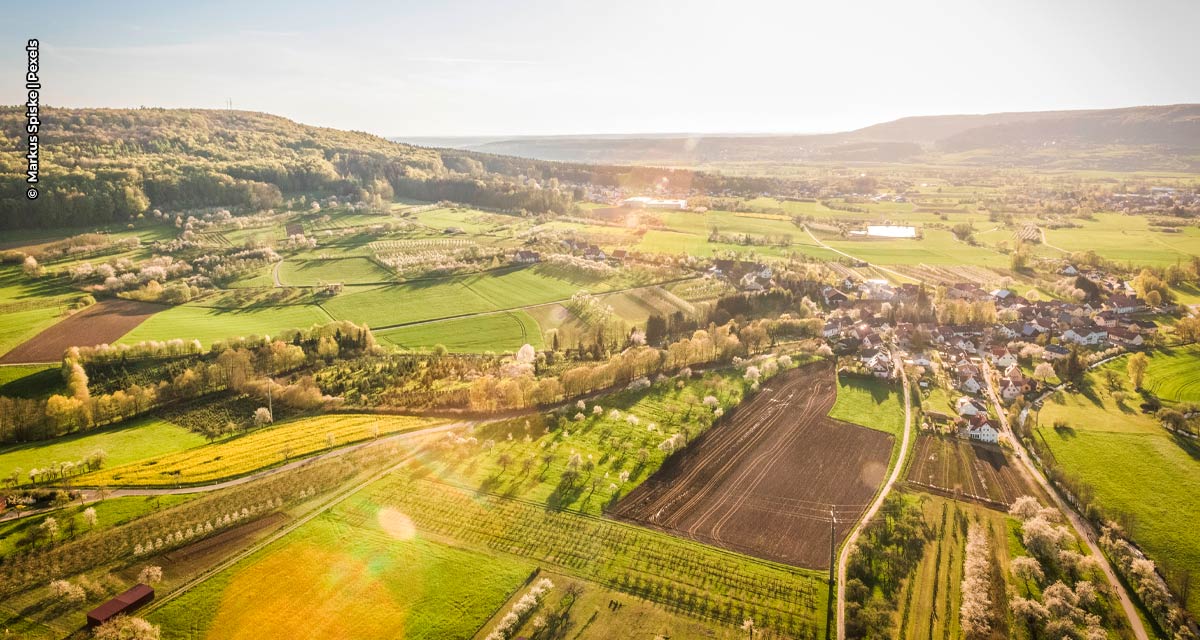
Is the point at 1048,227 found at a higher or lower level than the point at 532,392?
higher

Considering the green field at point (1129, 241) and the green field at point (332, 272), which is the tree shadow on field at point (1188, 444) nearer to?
the green field at point (1129, 241)

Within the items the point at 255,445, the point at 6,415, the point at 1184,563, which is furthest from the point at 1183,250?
the point at 6,415

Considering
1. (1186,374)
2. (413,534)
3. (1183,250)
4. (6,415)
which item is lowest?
(413,534)

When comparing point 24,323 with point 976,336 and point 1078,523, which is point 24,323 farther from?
point 976,336

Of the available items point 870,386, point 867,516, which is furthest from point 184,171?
point 867,516

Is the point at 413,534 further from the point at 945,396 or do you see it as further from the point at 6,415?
the point at 945,396

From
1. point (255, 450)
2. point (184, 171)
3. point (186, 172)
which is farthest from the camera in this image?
point (184, 171)
